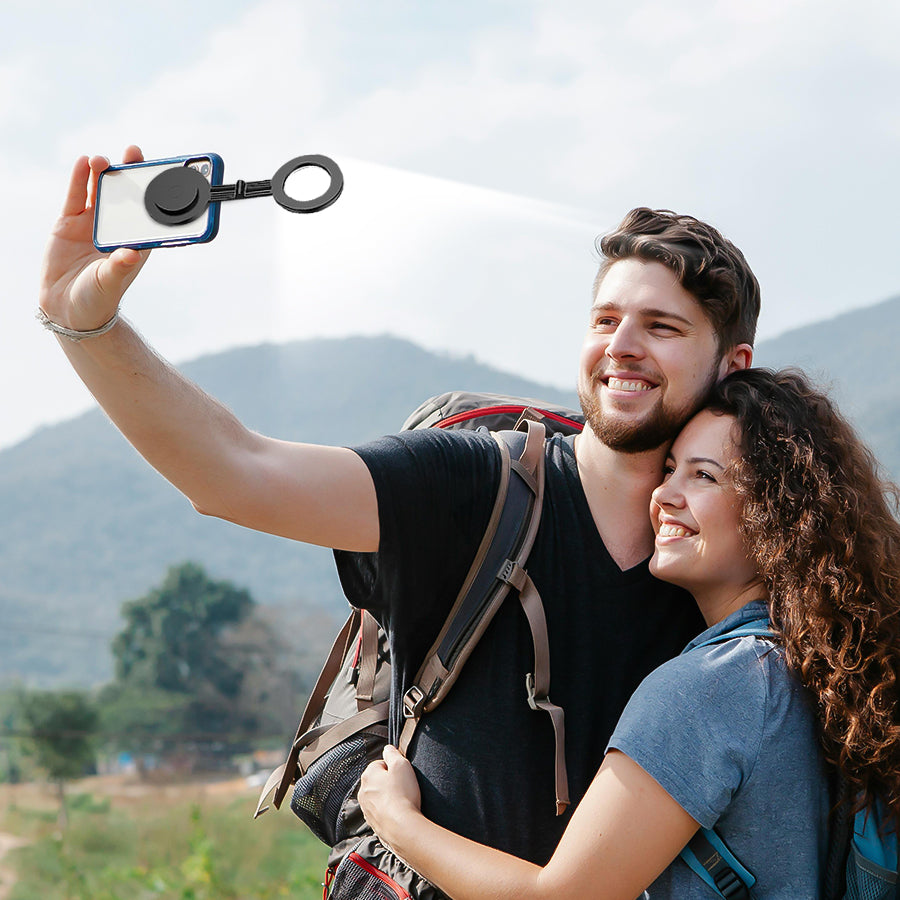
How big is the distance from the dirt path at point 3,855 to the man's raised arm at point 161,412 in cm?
1050

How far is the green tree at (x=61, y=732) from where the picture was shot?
56.7 feet

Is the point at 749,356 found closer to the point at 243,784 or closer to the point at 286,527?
the point at 286,527

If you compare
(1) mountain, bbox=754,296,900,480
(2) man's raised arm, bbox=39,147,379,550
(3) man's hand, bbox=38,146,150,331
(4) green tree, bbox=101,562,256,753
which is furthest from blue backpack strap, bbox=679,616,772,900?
(1) mountain, bbox=754,296,900,480

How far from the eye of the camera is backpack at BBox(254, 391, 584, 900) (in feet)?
5.85

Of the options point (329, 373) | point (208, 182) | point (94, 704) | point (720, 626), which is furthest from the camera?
point (329, 373)

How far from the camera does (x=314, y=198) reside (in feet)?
4.44

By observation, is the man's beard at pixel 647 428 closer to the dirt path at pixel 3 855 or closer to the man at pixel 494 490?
the man at pixel 494 490

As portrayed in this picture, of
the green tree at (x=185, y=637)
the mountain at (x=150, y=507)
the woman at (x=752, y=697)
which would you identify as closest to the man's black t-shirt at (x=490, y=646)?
the woman at (x=752, y=697)

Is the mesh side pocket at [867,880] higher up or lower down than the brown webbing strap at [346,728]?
lower down

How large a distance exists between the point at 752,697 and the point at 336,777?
2.96 ft

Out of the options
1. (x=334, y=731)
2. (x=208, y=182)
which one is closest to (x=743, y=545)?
(x=334, y=731)

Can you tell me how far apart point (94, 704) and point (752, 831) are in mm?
27235

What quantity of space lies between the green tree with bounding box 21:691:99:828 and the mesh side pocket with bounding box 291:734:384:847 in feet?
43.9

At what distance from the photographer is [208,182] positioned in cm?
140
